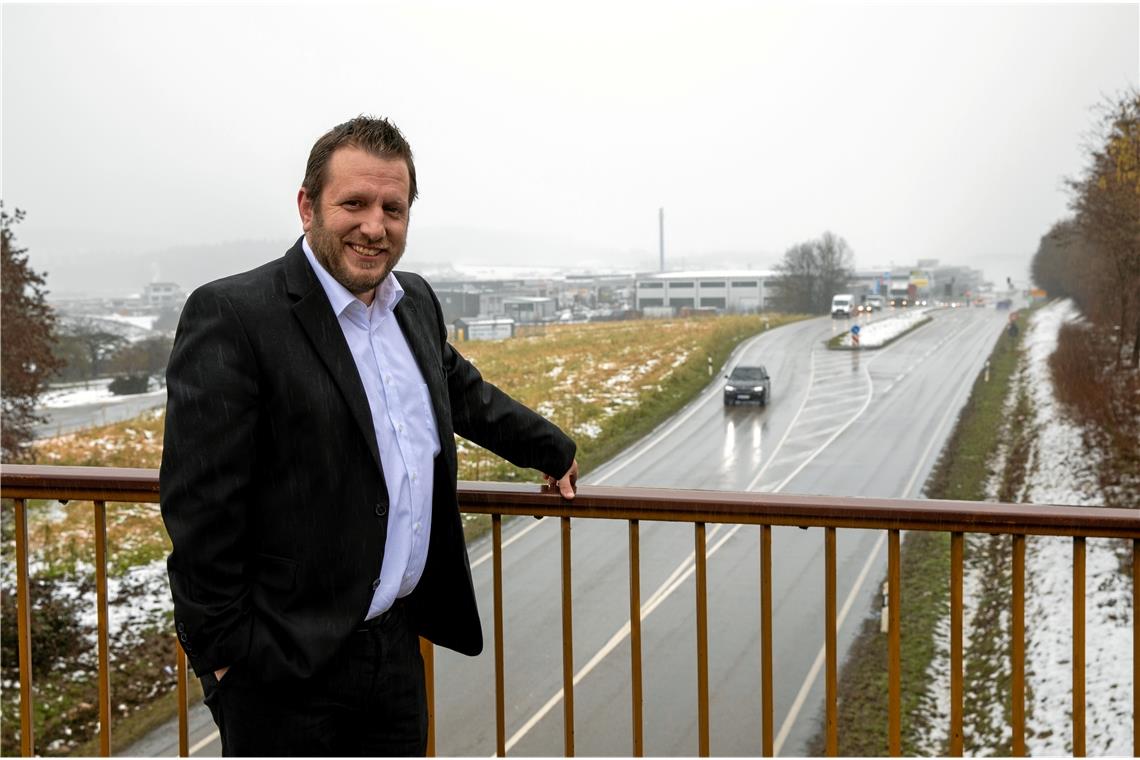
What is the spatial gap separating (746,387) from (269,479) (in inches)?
839

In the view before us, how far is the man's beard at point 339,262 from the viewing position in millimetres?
1672

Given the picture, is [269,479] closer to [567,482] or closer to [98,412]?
[567,482]

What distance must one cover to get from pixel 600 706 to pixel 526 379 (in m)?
8.98

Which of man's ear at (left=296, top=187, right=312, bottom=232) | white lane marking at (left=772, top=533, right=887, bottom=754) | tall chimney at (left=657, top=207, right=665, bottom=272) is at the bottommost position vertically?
white lane marking at (left=772, top=533, right=887, bottom=754)

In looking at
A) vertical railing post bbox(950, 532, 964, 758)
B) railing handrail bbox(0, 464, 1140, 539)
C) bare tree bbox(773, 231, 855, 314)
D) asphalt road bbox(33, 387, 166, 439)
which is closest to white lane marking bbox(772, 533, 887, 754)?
vertical railing post bbox(950, 532, 964, 758)

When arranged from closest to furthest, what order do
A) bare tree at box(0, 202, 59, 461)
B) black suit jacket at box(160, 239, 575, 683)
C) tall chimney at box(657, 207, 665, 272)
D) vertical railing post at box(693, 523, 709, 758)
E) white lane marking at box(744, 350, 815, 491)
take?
black suit jacket at box(160, 239, 575, 683), vertical railing post at box(693, 523, 709, 758), bare tree at box(0, 202, 59, 461), white lane marking at box(744, 350, 815, 491), tall chimney at box(657, 207, 665, 272)

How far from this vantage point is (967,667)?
30.3 feet

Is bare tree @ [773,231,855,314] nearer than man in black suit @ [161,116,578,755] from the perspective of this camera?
No

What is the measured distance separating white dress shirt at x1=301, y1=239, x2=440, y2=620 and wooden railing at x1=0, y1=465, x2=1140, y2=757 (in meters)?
0.43

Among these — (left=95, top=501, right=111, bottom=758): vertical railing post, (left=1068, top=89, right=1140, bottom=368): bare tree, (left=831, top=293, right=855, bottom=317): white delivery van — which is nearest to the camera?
(left=95, top=501, right=111, bottom=758): vertical railing post

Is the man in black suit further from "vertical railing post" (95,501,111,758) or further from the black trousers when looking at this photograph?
"vertical railing post" (95,501,111,758)

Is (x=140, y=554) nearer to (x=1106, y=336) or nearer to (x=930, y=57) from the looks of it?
(x=930, y=57)

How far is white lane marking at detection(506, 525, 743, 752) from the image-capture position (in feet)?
23.7

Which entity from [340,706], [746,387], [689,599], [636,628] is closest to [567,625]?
[636,628]
